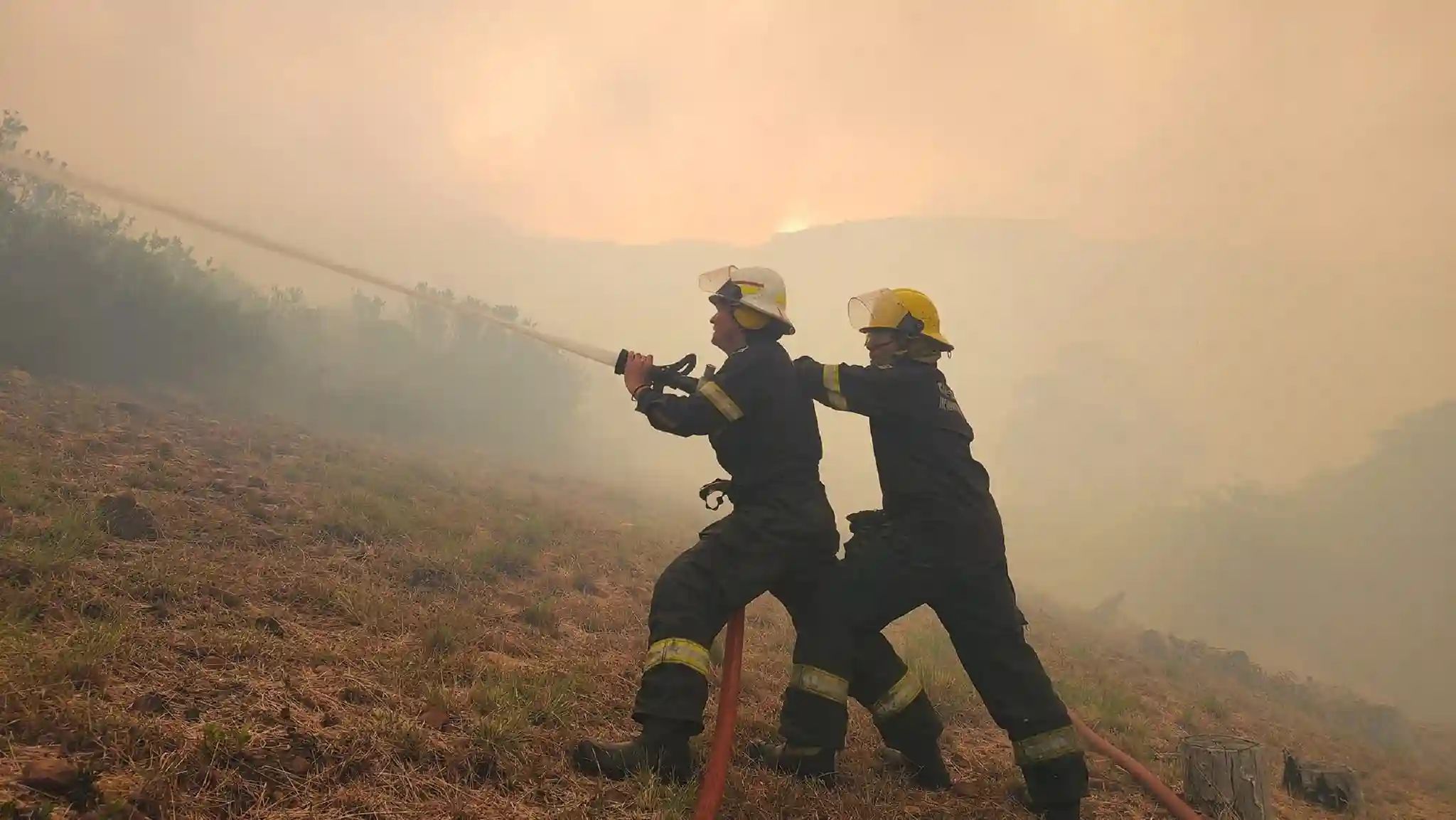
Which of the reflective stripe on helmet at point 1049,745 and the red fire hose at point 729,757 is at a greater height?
the reflective stripe on helmet at point 1049,745

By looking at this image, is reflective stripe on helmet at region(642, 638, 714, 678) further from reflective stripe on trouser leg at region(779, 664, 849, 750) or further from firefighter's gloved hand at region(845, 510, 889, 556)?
firefighter's gloved hand at region(845, 510, 889, 556)

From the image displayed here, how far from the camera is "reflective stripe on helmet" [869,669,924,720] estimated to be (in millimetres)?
3762

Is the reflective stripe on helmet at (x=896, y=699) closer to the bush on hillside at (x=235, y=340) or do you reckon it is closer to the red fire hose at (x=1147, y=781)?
the red fire hose at (x=1147, y=781)

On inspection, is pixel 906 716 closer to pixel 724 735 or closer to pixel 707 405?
pixel 724 735

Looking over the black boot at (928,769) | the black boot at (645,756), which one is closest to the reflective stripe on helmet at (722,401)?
the black boot at (645,756)

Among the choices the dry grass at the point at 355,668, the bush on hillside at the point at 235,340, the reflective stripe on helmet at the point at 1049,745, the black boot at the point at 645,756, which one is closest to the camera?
the dry grass at the point at 355,668

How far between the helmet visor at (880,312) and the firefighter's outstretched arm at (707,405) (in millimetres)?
714

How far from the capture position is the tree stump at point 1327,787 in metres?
4.89

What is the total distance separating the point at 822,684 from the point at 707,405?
4.84 ft

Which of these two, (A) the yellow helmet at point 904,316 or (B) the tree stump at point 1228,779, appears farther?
(A) the yellow helmet at point 904,316

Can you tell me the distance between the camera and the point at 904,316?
399 centimetres

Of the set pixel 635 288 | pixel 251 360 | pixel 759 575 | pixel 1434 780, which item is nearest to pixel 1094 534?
pixel 1434 780

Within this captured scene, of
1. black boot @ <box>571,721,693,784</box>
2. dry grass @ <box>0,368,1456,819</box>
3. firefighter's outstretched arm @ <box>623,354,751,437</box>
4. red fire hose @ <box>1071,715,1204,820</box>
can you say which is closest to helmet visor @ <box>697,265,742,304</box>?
firefighter's outstretched arm @ <box>623,354,751,437</box>

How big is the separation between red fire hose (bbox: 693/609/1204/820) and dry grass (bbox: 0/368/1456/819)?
14 centimetres
